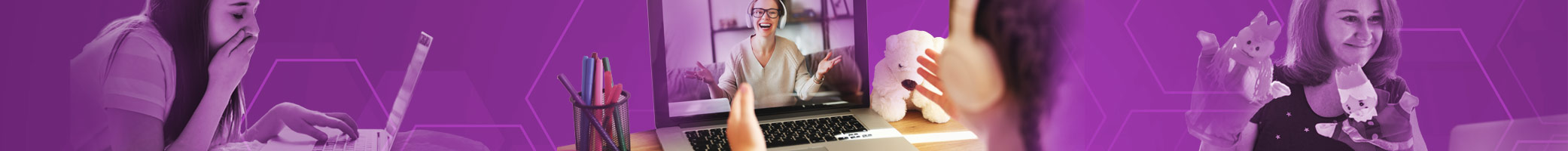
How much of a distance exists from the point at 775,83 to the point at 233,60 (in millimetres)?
659

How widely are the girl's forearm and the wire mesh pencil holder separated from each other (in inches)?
14.9

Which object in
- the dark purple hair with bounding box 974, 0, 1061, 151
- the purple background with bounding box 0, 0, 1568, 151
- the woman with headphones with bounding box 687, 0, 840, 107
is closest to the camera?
the dark purple hair with bounding box 974, 0, 1061, 151

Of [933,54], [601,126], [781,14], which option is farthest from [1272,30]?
[601,126]

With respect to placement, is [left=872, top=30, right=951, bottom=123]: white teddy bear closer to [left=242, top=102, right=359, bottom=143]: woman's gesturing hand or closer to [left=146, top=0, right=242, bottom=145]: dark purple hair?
[left=242, top=102, right=359, bottom=143]: woman's gesturing hand

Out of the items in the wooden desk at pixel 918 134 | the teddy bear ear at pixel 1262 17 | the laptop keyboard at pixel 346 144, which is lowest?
the wooden desk at pixel 918 134

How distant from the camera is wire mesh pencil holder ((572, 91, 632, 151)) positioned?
0.92 metres

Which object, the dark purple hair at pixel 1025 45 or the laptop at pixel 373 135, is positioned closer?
the dark purple hair at pixel 1025 45

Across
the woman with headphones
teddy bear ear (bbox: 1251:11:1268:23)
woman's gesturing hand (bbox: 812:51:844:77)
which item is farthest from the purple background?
woman's gesturing hand (bbox: 812:51:844:77)

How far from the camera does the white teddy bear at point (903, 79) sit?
1168mm

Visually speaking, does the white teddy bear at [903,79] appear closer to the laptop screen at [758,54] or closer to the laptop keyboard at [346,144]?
the laptop screen at [758,54]

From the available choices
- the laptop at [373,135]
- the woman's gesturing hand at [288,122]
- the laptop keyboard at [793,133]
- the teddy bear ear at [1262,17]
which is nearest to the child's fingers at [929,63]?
the laptop keyboard at [793,133]

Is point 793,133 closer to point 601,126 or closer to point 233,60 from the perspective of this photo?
point 601,126

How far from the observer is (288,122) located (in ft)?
3.24

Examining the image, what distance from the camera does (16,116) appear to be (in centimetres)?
83
